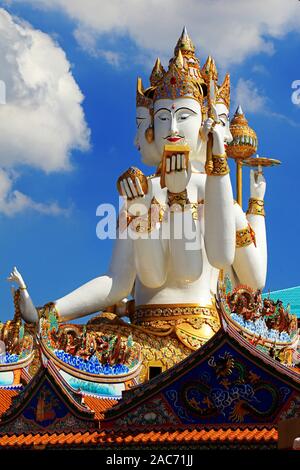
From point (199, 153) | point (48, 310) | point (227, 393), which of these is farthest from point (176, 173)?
point (227, 393)

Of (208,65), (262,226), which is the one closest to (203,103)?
(208,65)

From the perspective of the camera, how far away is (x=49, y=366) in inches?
483

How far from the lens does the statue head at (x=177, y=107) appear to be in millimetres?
16203

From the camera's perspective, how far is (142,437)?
35.8ft

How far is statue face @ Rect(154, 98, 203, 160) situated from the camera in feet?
53.0

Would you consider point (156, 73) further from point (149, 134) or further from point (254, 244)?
point (254, 244)

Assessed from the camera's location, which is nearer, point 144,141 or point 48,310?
point 48,310

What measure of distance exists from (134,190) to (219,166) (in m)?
1.48

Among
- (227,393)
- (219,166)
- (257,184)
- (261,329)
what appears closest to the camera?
(227,393)

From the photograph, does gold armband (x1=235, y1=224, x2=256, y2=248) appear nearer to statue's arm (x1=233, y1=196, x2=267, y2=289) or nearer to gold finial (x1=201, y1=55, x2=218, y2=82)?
statue's arm (x1=233, y1=196, x2=267, y2=289)

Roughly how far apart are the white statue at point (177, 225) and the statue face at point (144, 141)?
0.02m

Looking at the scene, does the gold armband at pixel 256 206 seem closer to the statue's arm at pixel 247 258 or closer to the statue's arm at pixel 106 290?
the statue's arm at pixel 247 258

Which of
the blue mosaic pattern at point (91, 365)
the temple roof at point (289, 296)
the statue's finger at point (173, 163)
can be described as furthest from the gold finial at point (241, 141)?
the temple roof at point (289, 296)
